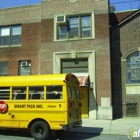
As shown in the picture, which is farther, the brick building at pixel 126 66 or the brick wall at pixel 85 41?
the brick building at pixel 126 66

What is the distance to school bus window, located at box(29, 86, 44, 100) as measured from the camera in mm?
9852

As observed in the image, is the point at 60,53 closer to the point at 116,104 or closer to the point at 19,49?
the point at 19,49

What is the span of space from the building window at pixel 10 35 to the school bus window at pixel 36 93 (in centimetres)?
1010

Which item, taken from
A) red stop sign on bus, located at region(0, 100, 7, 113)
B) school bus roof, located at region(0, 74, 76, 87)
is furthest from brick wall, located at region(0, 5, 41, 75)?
red stop sign on bus, located at region(0, 100, 7, 113)

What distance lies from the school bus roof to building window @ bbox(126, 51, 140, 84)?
838 cm

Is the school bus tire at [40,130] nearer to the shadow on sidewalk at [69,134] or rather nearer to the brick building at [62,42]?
the shadow on sidewalk at [69,134]

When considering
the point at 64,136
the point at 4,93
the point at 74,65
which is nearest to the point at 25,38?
the point at 74,65

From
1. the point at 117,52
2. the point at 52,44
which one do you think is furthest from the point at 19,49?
the point at 117,52

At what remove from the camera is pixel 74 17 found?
1775 cm

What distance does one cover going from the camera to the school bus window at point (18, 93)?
10.1 metres

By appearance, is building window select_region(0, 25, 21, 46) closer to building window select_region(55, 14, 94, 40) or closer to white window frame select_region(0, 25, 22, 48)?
white window frame select_region(0, 25, 22, 48)

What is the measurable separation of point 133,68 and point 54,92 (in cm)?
884

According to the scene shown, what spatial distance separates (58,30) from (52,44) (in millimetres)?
1180

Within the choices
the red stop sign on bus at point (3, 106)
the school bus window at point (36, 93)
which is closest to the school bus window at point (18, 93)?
the school bus window at point (36, 93)
